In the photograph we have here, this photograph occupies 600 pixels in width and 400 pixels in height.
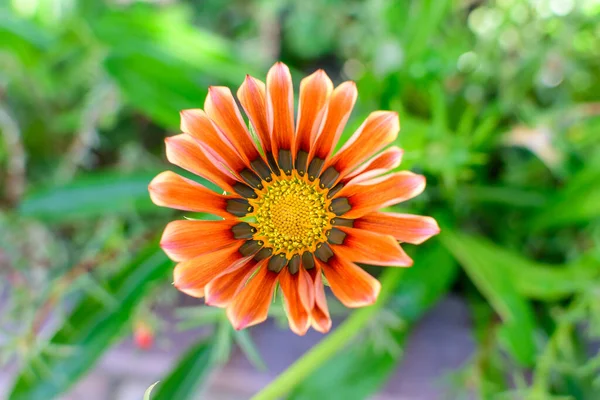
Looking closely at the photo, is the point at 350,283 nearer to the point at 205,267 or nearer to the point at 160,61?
the point at 205,267

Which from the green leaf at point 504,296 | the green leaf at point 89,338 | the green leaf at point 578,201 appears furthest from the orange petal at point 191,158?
the green leaf at point 578,201

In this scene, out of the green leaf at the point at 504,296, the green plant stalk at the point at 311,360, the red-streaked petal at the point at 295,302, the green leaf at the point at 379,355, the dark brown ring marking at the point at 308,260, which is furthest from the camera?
the green leaf at the point at 379,355

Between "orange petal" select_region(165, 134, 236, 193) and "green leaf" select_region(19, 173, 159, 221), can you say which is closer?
"orange petal" select_region(165, 134, 236, 193)

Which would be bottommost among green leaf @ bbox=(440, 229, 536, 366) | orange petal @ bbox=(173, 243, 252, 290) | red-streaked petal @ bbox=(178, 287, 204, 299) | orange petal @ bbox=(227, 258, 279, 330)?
green leaf @ bbox=(440, 229, 536, 366)

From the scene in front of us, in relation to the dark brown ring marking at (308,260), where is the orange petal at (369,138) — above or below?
above

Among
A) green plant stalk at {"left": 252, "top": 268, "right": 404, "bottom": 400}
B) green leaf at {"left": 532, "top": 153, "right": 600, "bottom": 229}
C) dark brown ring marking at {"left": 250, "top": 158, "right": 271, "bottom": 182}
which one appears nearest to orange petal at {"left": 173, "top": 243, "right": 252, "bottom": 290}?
dark brown ring marking at {"left": 250, "top": 158, "right": 271, "bottom": 182}

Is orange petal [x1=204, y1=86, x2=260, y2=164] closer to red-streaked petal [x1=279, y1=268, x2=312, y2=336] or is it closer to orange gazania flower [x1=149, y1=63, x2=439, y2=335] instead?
orange gazania flower [x1=149, y1=63, x2=439, y2=335]

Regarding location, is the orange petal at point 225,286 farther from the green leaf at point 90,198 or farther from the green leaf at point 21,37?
the green leaf at point 21,37

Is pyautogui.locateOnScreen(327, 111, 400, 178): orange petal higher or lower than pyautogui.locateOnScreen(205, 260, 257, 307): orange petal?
higher

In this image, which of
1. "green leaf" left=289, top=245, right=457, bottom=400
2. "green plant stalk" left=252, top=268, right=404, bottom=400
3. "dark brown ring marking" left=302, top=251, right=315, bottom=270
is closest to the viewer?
"dark brown ring marking" left=302, top=251, right=315, bottom=270
